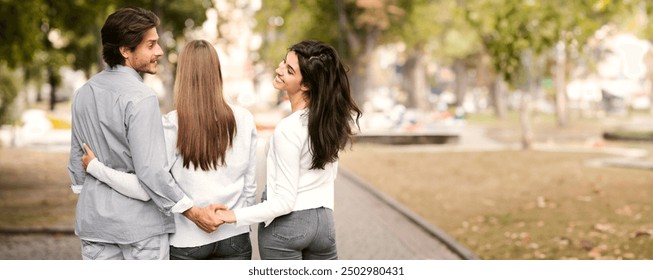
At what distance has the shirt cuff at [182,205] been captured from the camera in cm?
397

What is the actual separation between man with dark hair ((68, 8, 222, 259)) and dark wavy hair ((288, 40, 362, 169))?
0.55m

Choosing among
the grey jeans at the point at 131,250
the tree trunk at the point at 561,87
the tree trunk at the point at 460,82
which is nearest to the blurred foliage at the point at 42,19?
the grey jeans at the point at 131,250

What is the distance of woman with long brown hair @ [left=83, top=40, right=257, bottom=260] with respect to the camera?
3979 millimetres

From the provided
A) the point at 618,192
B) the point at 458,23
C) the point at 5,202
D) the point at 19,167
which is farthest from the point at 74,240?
the point at 458,23

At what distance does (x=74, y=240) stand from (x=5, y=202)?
12.1 ft

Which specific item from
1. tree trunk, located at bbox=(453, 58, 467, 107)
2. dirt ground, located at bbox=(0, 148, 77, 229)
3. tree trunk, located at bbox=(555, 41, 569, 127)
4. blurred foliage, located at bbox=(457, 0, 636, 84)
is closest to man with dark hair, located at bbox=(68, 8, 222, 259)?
dirt ground, located at bbox=(0, 148, 77, 229)

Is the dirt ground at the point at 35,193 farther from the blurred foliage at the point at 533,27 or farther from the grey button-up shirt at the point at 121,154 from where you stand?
the blurred foliage at the point at 533,27

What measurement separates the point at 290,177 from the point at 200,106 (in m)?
0.48

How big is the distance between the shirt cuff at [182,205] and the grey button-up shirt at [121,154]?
13 millimetres

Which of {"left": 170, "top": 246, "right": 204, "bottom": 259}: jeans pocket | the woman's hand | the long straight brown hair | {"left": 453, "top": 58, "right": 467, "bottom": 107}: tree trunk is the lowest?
{"left": 453, "top": 58, "right": 467, "bottom": 107}: tree trunk

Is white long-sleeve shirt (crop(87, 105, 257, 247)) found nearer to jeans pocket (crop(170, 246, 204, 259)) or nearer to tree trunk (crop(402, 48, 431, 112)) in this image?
jeans pocket (crop(170, 246, 204, 259))

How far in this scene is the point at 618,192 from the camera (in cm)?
1318

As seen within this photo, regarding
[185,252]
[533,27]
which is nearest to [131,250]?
[185,252]

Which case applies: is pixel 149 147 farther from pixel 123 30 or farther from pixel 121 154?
pixel 123 30
